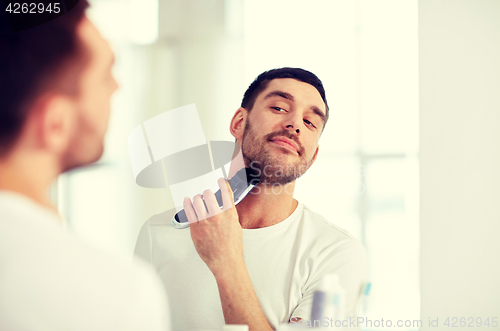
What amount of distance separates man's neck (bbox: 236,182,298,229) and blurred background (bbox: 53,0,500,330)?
4cm

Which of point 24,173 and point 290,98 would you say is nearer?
point 24,173

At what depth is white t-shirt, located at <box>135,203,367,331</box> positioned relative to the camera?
0.99 metres

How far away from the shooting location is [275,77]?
108 cm

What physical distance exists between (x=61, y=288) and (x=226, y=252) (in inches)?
18.7

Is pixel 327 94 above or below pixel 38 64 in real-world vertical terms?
below

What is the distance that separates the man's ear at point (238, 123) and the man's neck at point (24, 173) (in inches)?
19.2

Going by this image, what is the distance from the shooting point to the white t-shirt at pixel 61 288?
611mm

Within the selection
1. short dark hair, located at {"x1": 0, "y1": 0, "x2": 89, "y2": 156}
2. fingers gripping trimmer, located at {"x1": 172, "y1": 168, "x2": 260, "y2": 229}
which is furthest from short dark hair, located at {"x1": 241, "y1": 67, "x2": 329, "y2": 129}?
short dark hair, located at {"x1": 0, "y1": 0, "x2": 89, "y2": 156}

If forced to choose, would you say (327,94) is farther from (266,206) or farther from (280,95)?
(266,206)

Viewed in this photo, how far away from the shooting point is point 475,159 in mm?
1037

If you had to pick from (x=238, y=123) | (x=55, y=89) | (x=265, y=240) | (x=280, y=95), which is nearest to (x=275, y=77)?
(x=280, y=95)

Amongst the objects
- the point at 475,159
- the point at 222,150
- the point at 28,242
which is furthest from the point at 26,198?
the point at 475,159

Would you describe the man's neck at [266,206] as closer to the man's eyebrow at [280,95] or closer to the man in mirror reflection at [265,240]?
the man in mirror reflection at [265,240]

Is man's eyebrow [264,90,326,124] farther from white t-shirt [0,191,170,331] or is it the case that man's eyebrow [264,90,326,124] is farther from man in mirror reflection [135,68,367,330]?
white t-shirt [0,191,170,331]
